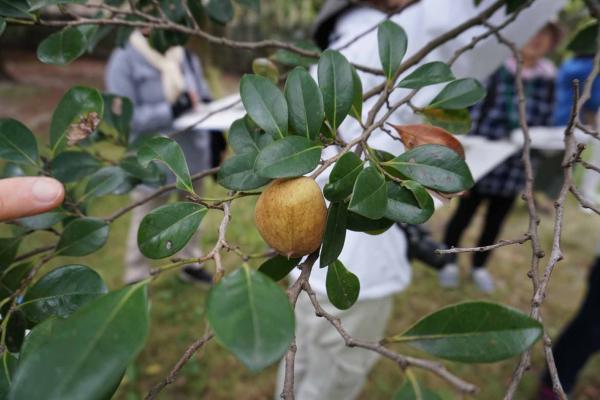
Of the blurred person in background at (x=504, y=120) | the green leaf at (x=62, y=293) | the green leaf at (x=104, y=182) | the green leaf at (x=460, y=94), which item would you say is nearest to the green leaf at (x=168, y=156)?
the green leaf at (x=62, y=293)

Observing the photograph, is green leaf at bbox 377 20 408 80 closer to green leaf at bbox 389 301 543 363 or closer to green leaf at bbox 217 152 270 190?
green leaf at bbox 217 152 270 190

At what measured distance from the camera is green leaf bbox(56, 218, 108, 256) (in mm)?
586

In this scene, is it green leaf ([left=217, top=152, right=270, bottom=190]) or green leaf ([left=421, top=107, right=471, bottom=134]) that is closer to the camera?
green leaf ([left=217, top=152, right=270, bottom=190])

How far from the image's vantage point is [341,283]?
1.52 feet

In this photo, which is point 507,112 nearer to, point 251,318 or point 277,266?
point 277,266

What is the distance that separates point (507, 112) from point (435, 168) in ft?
6.46

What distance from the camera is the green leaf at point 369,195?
Answer: 384 millimetres

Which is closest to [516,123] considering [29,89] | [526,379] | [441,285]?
[441,285]

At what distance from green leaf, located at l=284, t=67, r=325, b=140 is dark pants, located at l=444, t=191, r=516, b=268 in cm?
205

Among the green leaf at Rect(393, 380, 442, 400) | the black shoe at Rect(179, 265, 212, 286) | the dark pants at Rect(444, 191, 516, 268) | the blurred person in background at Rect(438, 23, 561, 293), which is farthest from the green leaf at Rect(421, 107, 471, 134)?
the black shoe at Rect(179, 265, 212, 286)

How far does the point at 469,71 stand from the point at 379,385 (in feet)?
4.24

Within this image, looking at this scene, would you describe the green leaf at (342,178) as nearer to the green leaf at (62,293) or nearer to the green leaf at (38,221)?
the green leaf at (62,293)

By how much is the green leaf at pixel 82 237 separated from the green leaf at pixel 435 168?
0.40 m

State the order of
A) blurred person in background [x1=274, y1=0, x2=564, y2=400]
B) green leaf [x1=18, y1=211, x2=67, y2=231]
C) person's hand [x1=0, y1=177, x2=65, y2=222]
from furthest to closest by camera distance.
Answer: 1. blurred person in background [x1=274, y1=0, x2=564, y2=400]
2. green leaf [x1=18, y1=211, x2=67, y2=231]
3. person's hand [x1=0, y1=177, x2=65, y2=222]
